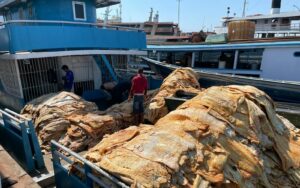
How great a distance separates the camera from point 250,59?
11.2 meters

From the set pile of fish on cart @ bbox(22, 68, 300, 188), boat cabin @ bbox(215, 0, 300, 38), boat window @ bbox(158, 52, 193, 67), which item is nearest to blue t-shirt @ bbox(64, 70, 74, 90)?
pile of fish on cart @ bbox(22, 68, 300, 188)

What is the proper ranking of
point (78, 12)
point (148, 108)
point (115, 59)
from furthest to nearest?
point (115, 59)
point (78, 12)
point (148, 108)

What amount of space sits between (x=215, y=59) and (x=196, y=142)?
31.8 feet

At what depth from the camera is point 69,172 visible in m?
3.95

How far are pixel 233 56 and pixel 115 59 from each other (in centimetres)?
553

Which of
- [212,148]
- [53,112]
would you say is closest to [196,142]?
[212,148]

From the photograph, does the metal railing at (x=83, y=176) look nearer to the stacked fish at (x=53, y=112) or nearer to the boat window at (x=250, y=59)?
the stacked fish at (x=53, y=112)

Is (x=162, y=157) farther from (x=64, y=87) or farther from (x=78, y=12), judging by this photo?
(x=78, y=12)

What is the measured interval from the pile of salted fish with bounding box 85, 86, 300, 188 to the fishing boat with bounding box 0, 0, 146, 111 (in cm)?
457

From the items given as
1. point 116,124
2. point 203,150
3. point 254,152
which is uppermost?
point 203,150

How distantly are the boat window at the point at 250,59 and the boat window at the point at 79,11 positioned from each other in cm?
705

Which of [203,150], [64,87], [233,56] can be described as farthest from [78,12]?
[203,150]

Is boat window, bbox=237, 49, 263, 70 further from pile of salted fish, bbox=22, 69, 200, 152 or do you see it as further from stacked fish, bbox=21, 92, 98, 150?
stacked fish, bbox=21, 92, 98, 150

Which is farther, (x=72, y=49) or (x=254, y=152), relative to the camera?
(x=72, y=49)
